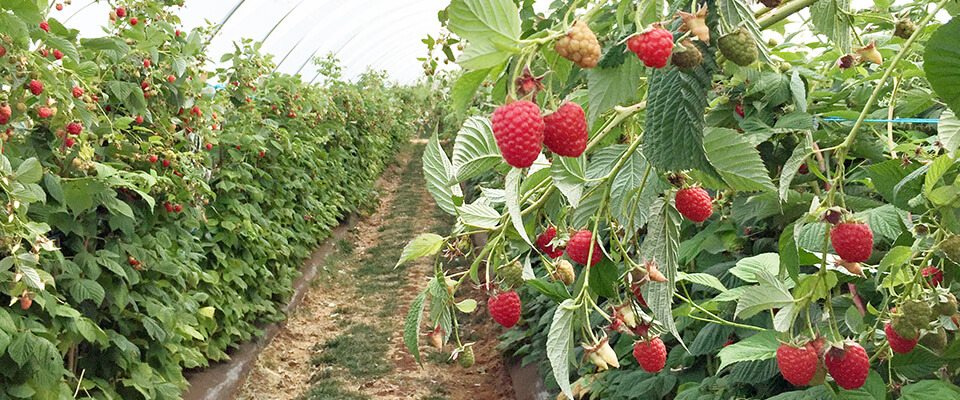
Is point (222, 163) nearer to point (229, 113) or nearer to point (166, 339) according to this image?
point (229, 113)

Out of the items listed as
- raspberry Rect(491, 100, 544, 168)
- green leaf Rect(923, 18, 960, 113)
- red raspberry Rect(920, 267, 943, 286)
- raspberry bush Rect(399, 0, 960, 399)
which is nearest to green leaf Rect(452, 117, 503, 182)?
raspberry bush Rect(399, 0, 960, 399)

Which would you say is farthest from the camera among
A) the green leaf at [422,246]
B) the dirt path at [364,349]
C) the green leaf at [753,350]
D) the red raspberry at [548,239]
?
the dirt path at [364,349]

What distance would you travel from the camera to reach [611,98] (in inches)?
21.8

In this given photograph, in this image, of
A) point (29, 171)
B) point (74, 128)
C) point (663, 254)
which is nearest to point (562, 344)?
point (663, 254)

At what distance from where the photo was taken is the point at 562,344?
608 millimetres

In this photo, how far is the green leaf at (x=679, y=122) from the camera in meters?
0.49

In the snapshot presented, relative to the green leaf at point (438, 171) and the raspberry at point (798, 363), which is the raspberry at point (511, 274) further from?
the raspberry at point (798, 363)

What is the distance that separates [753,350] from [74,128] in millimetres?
2351

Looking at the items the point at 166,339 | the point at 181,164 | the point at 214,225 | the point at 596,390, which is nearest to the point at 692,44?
the point at 596,390

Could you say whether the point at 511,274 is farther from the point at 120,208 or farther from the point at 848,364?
the point at 120,208

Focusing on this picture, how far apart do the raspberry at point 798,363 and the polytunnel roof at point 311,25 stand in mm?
3533

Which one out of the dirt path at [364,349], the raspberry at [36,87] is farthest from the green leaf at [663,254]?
the dirt path at [364,349]

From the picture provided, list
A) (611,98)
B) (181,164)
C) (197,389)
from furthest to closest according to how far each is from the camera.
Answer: (197,389) < (181,164) < (611,98)

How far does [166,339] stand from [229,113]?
1.85 meters
